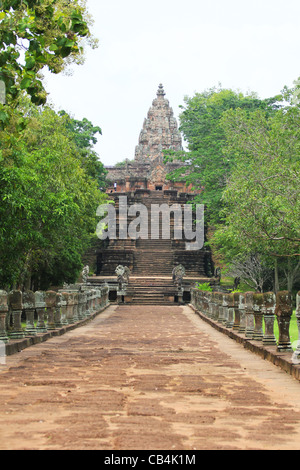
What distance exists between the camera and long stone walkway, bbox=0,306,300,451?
4.32 m

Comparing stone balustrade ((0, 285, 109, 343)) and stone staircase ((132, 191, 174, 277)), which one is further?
stone staircase ((132, 191, 174, 277))

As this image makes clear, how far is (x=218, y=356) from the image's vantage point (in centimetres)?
978

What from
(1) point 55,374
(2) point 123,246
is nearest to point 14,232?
(1) point 55,374

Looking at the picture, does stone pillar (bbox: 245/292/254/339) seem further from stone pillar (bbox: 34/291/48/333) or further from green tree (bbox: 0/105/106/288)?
green tree (bbox: 0/105/106/288)

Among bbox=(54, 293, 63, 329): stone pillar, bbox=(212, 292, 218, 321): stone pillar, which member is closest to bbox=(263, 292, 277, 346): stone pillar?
bbox=(54, 293, 63, 329): stone pillar

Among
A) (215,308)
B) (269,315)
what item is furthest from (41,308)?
(215,308)

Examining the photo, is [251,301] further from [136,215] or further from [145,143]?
[145,143]

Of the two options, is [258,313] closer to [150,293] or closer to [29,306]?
[29,306]

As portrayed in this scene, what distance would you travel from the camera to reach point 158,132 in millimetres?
75438

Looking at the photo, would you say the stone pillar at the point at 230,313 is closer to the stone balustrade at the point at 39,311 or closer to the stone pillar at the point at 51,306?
the stone balustrade at the point at 39,311

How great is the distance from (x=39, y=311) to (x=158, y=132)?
64.2 meters

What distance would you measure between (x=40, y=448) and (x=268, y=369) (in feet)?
15.8

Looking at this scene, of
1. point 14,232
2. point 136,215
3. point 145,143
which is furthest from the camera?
point 145,143

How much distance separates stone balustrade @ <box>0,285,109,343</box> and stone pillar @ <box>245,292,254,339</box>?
4165mm
